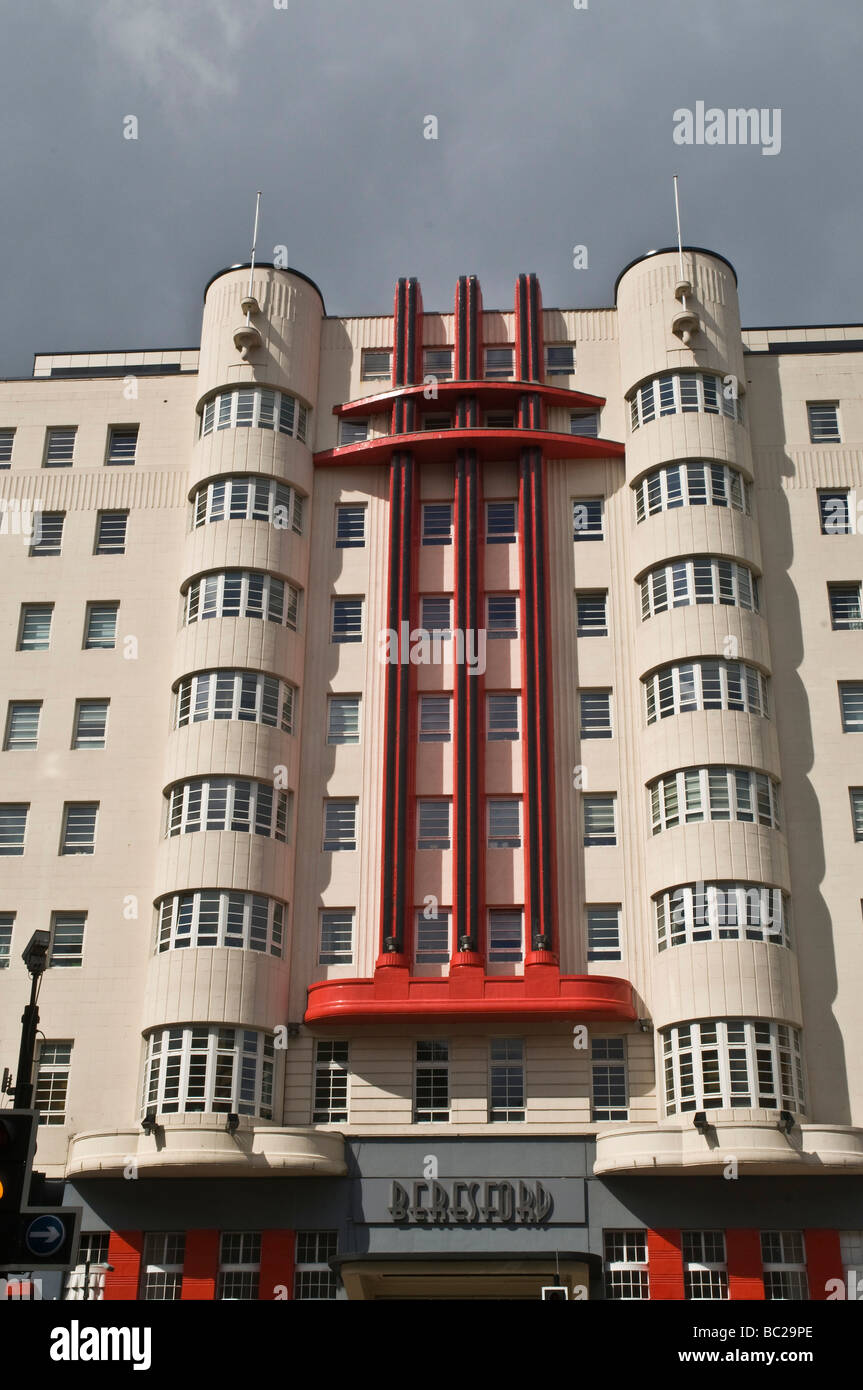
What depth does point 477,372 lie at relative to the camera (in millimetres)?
52344

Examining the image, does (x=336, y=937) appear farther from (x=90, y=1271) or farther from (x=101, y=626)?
(x=101, y=626)

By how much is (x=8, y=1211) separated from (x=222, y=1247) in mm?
26650

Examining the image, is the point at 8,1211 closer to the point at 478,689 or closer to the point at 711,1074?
the point at 711,1074

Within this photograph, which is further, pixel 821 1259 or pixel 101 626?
pixel 101 626

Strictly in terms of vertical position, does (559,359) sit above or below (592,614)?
above

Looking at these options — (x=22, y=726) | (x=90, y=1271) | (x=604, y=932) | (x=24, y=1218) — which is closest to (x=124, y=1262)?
(x=90, y=1271)

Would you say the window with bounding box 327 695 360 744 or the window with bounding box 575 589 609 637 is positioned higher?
the window with bounding box 575 589 609 637

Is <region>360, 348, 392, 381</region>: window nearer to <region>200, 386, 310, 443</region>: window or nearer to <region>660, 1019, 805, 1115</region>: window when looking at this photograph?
<region>200, 386, 310, 443</region>: window

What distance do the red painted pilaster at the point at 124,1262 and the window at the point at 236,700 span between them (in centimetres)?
1625

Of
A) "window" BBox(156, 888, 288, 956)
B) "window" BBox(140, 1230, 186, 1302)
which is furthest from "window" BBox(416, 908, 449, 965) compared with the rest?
"window" BBox(140, 1230, 186, 1302)

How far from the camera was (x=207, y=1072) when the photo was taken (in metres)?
40.8

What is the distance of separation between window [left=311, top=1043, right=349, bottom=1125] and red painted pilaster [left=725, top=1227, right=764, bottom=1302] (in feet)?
39.1

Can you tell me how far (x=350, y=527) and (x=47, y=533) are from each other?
38.7ft

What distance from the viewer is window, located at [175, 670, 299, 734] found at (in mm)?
46188
